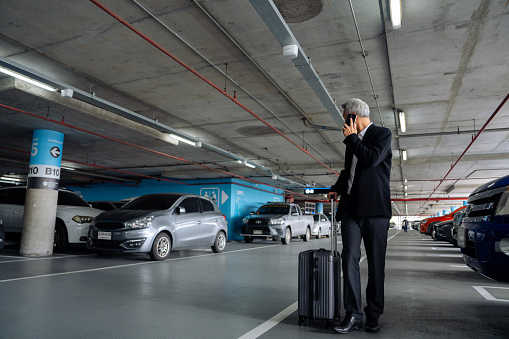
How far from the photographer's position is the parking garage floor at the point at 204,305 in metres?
2.84

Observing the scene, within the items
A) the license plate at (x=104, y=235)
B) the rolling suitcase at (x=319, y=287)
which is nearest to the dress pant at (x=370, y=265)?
the rolling suitcase at (x=319, y=287)

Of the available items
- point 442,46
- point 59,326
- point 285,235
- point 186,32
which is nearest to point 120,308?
point 59,326

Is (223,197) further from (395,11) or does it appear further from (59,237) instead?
(395,11)

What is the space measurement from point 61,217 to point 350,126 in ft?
28.4

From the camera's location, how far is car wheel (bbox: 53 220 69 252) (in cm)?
947

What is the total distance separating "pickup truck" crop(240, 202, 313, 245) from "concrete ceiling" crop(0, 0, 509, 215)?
3050mm

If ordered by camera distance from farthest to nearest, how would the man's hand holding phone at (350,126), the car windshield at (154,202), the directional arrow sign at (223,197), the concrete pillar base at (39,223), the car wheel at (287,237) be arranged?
the directional arrow sign at (223,197) < the car wheel at (287,237) < the concrete pillar base at (39,223) < the car windshield at (154,202) < the man's hand holding phone at (350,126)

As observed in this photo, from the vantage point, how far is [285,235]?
14.9 metres

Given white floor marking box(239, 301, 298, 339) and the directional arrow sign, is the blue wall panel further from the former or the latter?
white floor marking box(239, 301, 298, 339)

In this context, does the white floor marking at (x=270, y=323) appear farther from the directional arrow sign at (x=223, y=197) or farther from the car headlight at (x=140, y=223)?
→ the directional arrow sign at (x=223, y=197)

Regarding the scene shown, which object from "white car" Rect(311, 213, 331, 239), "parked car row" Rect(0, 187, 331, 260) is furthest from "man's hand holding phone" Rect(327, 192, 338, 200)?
"white car" Rect(311, 213, 331, 239)

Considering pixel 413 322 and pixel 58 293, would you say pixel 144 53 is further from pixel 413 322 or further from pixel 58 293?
pixel 413 322

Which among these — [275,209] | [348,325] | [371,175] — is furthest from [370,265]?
[275,209]

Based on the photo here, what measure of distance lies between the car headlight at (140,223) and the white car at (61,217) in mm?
2311
